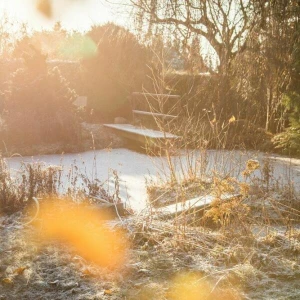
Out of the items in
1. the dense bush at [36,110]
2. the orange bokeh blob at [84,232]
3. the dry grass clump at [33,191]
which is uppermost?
the dense bush at [36,110]

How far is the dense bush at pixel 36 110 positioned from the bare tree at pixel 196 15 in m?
4.70

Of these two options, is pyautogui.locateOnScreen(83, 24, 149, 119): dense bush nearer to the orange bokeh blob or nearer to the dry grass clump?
the dry grass clump

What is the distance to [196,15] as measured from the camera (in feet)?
13.2

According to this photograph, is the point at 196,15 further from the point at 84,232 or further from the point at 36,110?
the point at 36,110

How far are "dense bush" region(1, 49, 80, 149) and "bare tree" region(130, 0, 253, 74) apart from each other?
185 inches

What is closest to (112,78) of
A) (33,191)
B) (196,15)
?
(33,191)

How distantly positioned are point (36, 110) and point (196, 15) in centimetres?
586

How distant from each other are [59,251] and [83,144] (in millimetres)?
6407

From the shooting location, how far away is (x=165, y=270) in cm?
283

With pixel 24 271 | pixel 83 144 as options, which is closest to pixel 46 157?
pixel 83 144

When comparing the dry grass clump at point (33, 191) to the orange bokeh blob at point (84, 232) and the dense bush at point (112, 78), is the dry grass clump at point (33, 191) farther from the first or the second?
the dense bush at point (112, 78)

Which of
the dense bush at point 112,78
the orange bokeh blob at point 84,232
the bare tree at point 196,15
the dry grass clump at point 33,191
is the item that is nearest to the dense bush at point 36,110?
the dense bush at point 112,78

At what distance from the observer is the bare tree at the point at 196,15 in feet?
12.5

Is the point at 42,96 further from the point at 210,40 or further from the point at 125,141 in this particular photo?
the point at 210,40
